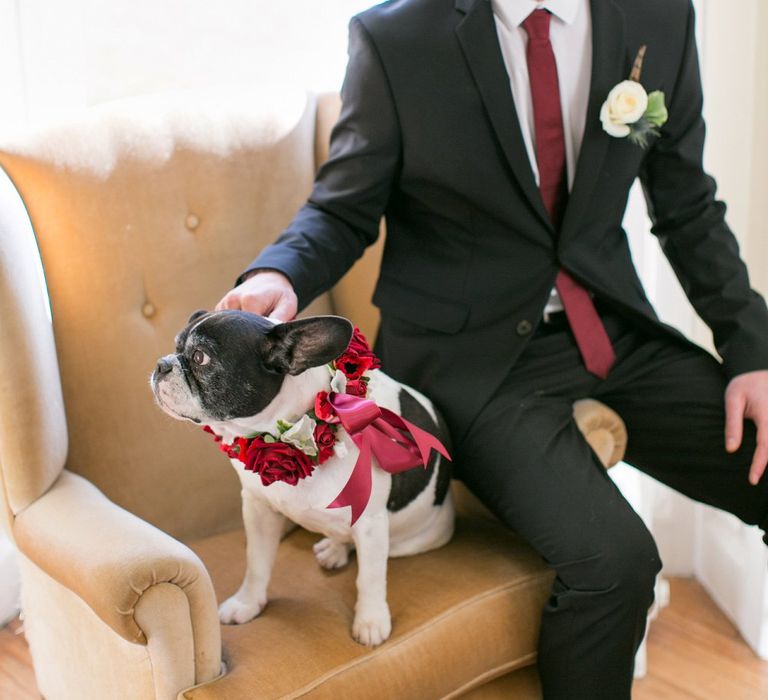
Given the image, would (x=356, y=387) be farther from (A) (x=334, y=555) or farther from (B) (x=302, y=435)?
(A) (x=334, y=555)

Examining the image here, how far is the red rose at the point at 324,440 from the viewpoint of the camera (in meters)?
1.27

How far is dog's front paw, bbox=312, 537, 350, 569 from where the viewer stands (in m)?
1.60

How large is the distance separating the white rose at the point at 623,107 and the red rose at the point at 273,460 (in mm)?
750

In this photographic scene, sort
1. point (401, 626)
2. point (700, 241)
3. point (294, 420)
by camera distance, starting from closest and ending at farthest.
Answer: point (294, 420) → point (401, 626) → point (700, 241)

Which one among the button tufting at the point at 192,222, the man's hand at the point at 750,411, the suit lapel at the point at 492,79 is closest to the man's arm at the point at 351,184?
the suit lapel at the point at 492,79

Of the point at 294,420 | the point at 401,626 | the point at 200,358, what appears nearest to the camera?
the point at 200,358

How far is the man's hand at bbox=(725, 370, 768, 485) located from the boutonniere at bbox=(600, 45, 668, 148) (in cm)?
44

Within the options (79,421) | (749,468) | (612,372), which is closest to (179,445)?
(79,421)

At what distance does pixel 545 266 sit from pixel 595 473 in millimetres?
358

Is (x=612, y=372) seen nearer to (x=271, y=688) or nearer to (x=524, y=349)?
(x=524, y=349)

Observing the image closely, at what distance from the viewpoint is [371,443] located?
1.34 m

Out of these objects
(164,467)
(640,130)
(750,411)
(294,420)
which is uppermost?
(640,130)

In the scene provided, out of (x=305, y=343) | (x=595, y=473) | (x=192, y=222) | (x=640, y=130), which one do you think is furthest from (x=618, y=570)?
(x=192, y=222)

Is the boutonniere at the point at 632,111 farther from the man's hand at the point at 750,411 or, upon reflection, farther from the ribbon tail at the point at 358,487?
the ribbon tail at the point at 358,487
